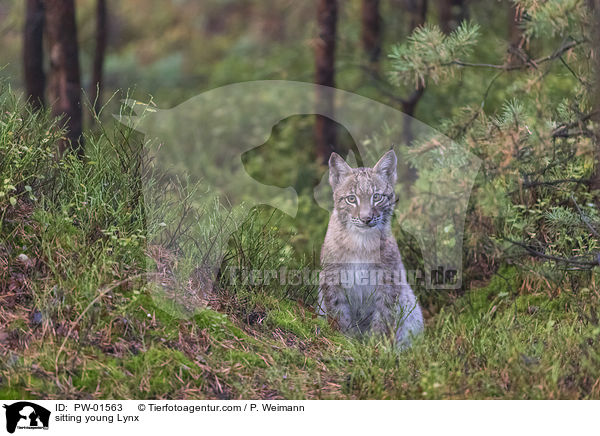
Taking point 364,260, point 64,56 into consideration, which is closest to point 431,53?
point 364,260

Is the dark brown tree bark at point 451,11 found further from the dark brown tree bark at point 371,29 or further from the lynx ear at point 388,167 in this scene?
the lynx ear at point 388,167

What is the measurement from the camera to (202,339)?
4.75m

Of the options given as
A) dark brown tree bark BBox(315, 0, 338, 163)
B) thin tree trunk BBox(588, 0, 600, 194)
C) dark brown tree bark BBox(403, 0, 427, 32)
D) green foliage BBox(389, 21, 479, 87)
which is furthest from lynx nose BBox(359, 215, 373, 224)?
dark brown tree bark BBox(403, 0, 427, 32)

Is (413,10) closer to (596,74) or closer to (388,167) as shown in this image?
(596,74)

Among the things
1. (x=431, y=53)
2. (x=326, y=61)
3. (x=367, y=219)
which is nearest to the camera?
(x=367, y=219)

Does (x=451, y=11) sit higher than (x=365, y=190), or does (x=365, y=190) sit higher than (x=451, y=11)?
(x=451, y=11)

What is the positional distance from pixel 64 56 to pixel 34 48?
788 millimetres

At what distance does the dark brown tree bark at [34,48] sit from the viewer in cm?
787

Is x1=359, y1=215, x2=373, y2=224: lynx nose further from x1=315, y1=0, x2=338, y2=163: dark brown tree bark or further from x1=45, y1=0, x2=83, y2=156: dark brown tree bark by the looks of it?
x1=315, y1=0, x2=338, y2=163: dark brown tree bark

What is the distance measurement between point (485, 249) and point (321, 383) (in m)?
2.66
